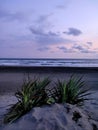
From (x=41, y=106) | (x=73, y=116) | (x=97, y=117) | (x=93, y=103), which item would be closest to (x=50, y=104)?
(x=41, y=106)

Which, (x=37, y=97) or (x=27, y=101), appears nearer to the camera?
(x=27, y=101)

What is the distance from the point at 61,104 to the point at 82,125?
2.71 feet

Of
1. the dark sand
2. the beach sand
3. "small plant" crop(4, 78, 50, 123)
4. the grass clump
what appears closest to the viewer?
"small plant" crop(4, 78, 50, 123)

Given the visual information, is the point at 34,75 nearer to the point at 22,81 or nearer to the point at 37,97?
the point at 22,81

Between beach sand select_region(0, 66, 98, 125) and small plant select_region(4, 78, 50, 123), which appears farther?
beach sand select_region(0, 66, 98, 125)

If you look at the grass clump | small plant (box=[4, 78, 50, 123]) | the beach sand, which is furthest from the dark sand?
small plant (box=[4, 78, 50, 123])

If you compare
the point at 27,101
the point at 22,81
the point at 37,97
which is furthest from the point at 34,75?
the point at 27,101

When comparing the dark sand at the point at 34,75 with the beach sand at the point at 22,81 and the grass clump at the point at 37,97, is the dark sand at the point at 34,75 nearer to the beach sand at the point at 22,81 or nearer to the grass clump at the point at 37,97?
the beach sand at the point at 22,81

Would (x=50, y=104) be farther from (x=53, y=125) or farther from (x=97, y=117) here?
(x=97, y=117)

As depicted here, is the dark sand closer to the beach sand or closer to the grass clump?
the beach sand

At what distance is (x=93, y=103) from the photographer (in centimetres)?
814

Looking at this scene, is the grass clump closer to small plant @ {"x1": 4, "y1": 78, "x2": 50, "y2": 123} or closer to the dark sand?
small plant @ {"x1": 4, "y1": 78, "x2": 50, "y2": 123}

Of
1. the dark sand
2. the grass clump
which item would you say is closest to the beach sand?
the dark sand

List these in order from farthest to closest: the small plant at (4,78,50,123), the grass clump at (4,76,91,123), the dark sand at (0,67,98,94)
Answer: the dark sand at (0,67,98,94) < the grass clump at (4,76,91,123) < the small plant at (4,78,50,123)
